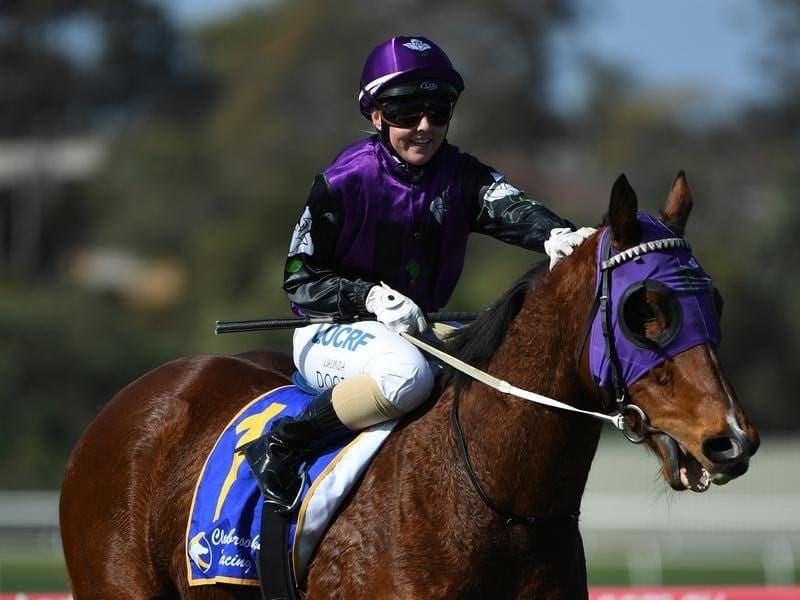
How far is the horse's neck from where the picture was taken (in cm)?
414

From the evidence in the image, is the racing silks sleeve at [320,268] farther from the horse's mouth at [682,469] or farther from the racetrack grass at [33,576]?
the racetrack grass at [33,576]

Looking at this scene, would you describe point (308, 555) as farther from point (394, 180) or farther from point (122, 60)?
point (122, 60)

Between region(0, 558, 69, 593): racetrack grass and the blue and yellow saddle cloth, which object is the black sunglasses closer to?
the blue and yellow saddle cloth

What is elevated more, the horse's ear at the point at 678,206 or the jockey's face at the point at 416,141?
the jockey's face at the point at 416,141

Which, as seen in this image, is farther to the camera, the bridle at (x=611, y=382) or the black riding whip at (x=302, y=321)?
the black riding whip at (x=302, y=321)

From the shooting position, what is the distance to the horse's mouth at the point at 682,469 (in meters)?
3.71

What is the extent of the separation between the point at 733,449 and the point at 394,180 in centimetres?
165

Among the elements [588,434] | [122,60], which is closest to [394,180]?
[588,434]

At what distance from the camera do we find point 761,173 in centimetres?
4272

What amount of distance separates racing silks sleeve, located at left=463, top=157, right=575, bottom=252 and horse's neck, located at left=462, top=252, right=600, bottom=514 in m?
0.53

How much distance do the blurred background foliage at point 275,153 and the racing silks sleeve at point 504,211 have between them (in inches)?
922

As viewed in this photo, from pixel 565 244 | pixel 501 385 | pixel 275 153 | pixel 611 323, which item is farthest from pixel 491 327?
pixel 275 153

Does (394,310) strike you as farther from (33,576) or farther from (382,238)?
(33,576)

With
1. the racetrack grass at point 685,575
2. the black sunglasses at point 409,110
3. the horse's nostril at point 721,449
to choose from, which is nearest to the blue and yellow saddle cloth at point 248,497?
the black sunglasses at point 409,110
